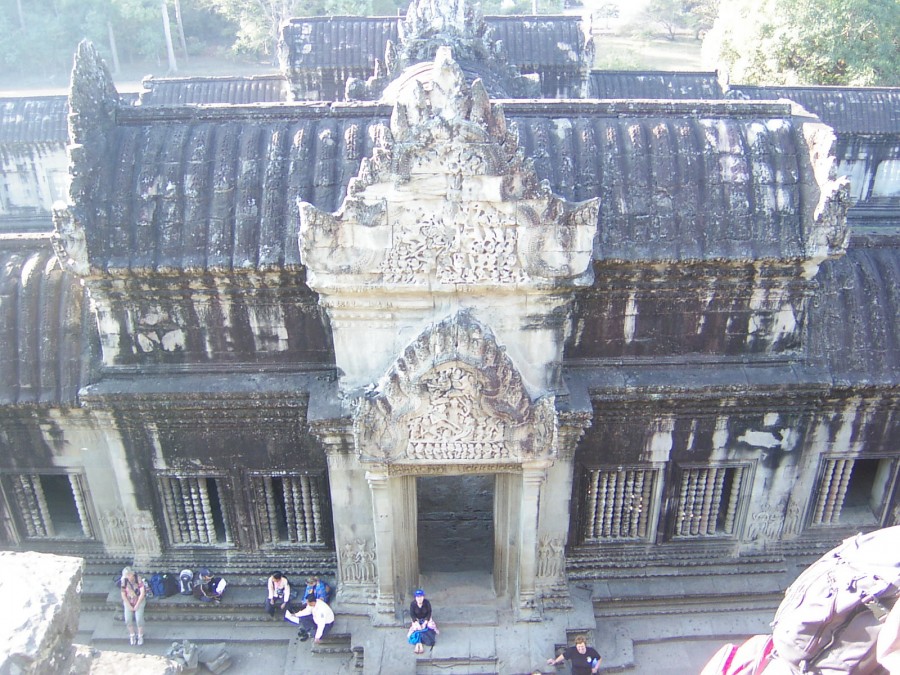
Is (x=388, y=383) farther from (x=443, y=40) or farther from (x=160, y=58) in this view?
(x=160, y=58)

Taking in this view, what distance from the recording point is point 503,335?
8.36 metres

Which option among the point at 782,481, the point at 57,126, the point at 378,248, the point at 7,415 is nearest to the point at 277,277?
the point at 378,248

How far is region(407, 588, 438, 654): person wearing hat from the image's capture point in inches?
359

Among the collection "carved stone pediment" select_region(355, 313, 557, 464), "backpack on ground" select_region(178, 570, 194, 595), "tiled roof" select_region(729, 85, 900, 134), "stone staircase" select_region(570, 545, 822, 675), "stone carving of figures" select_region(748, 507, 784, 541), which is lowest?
"stone staircase" select_region(570, 545, 822, 675)

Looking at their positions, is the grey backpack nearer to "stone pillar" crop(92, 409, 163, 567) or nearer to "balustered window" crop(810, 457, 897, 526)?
"balustered window" crop(810, 457, 897, 526)

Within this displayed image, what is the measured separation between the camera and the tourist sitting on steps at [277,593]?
9.85 m

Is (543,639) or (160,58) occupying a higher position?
(160,58)

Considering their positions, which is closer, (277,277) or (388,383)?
(388,383)

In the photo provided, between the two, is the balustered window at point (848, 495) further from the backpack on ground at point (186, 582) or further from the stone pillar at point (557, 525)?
the backpack on ground at point (186, 582)

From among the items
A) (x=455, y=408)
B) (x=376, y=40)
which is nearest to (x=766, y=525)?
(x=455, y=408)

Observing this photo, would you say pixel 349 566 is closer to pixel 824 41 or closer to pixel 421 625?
pixel 421 625

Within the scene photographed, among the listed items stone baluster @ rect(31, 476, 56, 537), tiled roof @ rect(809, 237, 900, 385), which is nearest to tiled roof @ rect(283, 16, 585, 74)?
tiled roof @ rect(809, 237, 900, 385)

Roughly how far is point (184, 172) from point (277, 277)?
1765 millimetres

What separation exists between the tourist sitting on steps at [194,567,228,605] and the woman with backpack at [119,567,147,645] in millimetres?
674
